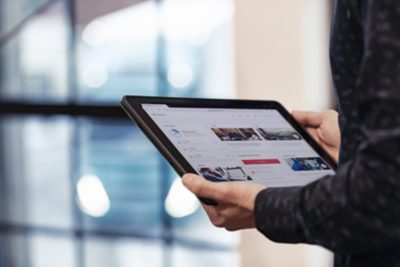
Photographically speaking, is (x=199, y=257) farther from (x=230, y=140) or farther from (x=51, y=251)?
(x=230, y=140)

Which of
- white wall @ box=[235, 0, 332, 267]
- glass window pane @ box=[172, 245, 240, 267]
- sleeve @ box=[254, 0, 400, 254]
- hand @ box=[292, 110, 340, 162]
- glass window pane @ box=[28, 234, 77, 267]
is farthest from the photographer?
glass window pane @ box=[28, 234, 77, 267]

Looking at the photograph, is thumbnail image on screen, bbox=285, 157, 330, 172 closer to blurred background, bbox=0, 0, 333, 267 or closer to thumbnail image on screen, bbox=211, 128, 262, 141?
thumbnail image on screen, bbox=211, 128, 262, 141

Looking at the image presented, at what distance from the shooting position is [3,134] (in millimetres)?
2926

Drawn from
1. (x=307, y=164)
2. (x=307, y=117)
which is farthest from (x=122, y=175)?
(x=307, y=164)

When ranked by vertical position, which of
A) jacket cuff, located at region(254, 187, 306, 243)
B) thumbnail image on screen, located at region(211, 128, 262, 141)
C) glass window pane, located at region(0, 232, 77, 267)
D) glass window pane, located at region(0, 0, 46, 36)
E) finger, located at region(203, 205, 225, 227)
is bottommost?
glass window pane, located at region(0, 232, 77, 267)

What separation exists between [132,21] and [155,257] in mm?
875

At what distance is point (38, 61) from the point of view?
2887 mm

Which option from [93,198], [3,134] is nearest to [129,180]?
[93,198]

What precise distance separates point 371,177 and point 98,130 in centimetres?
211

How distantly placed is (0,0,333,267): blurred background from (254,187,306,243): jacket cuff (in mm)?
1492

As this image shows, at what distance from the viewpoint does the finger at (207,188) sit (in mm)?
782

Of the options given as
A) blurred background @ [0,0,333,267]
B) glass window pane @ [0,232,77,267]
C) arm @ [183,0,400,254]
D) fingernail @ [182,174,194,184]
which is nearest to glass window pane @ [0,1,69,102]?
blurred background @ [0,0,333,267]

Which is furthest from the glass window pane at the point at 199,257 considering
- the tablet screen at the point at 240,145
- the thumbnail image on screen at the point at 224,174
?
the thumbnail image on screen at the point at 224,174

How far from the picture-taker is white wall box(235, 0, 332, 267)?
179 centimetres
